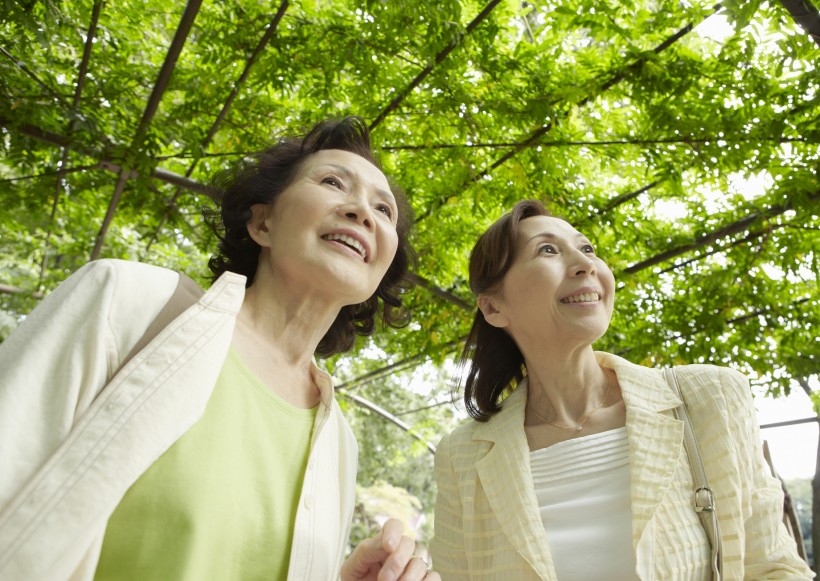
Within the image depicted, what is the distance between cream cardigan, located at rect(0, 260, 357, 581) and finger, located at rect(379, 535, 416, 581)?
0.22 m

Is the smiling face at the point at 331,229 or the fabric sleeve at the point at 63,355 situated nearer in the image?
the fabric sleeve at the point at 63,355

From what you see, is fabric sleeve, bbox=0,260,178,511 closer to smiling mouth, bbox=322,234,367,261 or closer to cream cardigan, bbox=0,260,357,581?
cream cardigan, bbox=0,260,357,581

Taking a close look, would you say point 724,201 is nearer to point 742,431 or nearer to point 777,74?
point 777,74

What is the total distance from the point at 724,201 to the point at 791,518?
5.77ft

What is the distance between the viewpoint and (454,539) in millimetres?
1882

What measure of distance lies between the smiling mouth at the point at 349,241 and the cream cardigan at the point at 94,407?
0.27 meters

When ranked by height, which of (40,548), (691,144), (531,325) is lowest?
(40,548)

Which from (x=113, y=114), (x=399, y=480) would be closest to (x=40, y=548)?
(x=113, y=114)

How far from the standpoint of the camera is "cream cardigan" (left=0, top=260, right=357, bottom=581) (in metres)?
0.99

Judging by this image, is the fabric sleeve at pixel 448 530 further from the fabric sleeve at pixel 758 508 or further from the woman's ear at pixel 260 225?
the woman's ear at pixel 260 225

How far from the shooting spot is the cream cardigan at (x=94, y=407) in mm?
993

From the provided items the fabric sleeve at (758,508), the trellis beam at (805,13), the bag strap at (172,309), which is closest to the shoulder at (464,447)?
the fabric sleeve at (758,508)

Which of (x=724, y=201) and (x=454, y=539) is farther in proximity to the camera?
(x=724, y=201)

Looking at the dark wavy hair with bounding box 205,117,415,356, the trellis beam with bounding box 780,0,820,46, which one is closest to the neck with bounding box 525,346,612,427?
the dark wavy hair with bounding box 205,117,415,356
